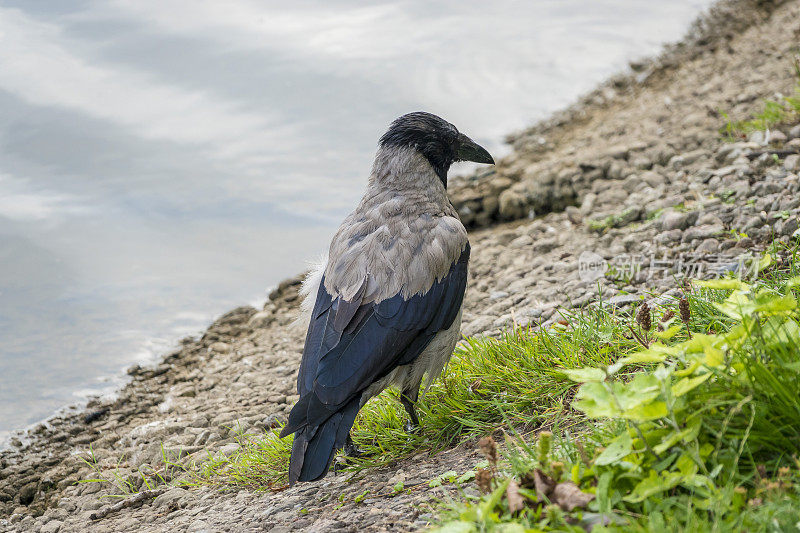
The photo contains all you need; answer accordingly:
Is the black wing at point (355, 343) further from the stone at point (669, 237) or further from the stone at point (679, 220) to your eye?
the stone at point (679, 220)

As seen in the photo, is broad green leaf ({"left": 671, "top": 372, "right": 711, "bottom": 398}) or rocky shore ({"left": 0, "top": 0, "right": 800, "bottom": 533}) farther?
rocky shore ({"left": 0, "top": 0, "right": 800, "bottom": 533})

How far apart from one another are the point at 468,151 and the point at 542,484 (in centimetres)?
298

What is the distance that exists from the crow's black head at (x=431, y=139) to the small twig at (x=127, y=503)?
256 cm

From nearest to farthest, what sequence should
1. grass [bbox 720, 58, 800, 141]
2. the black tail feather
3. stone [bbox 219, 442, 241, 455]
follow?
the black tail feather
stone [bbox 219, 442, 241, 455]
grass [bbox 720, 58, 800, 141]

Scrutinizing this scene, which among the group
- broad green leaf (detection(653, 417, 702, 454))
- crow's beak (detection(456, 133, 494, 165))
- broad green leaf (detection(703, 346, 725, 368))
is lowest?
broad green leaf (detection(653, 417, 702, 454))

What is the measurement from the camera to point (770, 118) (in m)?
6.25

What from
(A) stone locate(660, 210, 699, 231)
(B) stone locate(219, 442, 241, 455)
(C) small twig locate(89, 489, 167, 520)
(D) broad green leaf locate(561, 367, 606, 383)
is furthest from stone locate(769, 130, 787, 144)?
(C) small twig locate(89, 489, 167, 520)

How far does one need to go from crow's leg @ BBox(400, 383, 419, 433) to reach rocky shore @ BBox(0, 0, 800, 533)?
24 centimetres

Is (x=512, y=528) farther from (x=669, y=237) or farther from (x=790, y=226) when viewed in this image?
(x=669, y=237)

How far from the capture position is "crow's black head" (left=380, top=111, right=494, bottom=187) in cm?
466

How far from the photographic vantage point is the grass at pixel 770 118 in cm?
615

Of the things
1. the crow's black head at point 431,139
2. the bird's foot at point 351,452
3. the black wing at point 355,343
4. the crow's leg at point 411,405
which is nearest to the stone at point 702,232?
the crow's black head at point 431,139

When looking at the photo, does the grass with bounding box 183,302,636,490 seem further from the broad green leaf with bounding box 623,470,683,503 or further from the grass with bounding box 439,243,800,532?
the broad green leaf with bounding box 623,470,683,503

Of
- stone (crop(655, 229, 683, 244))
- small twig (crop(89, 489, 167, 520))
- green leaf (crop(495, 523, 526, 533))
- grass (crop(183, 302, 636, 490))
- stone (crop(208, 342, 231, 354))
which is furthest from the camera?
stone (crop(208, 342, 231, 354))
